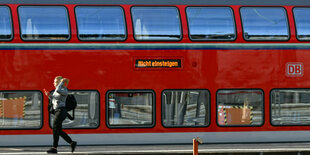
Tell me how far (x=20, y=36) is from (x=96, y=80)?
2.04 m

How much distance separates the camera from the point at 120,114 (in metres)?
14.8

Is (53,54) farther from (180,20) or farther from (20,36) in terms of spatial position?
(180,20)

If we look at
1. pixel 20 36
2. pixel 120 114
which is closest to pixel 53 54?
pixel 20 36

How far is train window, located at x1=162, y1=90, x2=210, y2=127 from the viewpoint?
1495 centimetres

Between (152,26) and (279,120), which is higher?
(152,26)

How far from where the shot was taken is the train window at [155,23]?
49.2ft

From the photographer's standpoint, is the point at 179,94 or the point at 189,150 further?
the point at 179,94

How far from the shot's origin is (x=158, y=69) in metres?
15.0

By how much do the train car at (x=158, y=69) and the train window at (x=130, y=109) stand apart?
2 centimetres

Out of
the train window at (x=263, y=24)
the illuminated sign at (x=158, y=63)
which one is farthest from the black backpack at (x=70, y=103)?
the train window at (x=263, y=24)

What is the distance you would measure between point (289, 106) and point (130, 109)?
12.9 feet

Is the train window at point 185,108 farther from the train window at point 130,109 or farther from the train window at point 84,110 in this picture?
the train window at point 84,110

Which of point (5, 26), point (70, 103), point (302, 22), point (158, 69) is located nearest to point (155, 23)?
point (158, 69)

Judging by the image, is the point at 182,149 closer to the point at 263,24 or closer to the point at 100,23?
the point at 100,23
